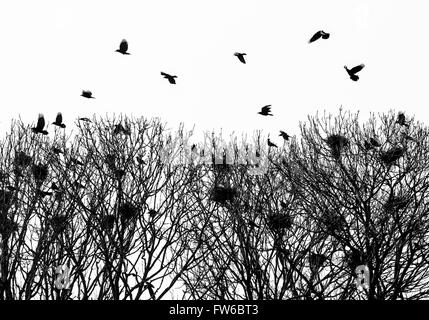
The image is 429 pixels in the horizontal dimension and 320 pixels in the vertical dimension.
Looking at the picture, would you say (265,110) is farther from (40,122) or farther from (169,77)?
(40,122)

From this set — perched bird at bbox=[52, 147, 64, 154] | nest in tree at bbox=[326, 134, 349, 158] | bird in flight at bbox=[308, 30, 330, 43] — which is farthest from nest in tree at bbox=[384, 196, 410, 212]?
perched bird at bbox=[52, 147, 64, 154]

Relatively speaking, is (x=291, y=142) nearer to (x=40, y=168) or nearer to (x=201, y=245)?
(x=201, y=245)

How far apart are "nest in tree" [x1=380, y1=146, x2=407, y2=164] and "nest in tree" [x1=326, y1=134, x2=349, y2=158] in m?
0.90

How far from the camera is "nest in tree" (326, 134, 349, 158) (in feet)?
42.1

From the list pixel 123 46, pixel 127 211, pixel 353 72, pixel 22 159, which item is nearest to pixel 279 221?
pixel 127 211

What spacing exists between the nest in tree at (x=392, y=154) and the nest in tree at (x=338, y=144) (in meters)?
0.90

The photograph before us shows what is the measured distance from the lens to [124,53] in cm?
1030

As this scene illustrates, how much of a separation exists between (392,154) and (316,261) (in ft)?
10.6

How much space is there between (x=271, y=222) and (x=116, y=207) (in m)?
3.94

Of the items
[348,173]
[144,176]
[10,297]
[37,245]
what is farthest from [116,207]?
[348,173]

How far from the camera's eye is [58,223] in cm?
1177

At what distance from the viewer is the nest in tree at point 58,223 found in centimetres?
1160
